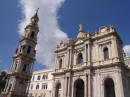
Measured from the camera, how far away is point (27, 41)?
135 ft

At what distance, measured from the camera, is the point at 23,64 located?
125ft

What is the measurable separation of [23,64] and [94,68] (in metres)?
22.7

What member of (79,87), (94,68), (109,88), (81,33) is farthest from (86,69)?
(81,33)

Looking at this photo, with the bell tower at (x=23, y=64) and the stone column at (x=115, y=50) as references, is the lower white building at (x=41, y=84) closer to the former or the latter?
the bell tower at (x=23, y=64)

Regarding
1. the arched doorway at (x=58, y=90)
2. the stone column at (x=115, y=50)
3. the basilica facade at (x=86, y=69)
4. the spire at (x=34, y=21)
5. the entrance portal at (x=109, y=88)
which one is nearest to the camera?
the basilica facade at (x=86, y=69)

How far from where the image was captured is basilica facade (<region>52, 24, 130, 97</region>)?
21577 millimetres

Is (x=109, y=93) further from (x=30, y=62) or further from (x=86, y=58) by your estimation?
(x=30, y=62)

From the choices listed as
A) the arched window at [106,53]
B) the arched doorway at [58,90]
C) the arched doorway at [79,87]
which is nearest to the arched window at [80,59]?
the arched doorway at [79,87]

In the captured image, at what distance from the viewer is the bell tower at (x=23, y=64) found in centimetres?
3461

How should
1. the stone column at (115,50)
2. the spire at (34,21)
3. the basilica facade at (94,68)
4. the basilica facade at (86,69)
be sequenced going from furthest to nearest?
1. the spire at (34,21)
2. the stone column at (115,50)
3. the basilica facade at (86,69)
4. the basilica facade at (94,68)

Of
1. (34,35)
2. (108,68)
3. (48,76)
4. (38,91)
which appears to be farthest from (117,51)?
(38,91)

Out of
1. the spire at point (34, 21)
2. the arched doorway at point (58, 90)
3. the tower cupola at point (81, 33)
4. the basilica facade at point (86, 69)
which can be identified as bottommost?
the arched doorway at point (58, 90)

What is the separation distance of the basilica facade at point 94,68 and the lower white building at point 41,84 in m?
20.1

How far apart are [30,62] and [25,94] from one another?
9.42 meters
